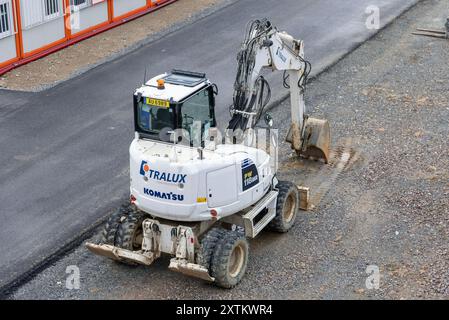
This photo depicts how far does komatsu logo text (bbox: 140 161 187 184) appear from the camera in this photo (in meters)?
12.2

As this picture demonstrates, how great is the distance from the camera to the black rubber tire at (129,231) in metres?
13.0

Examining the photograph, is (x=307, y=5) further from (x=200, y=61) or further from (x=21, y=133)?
(x=21, y=133)

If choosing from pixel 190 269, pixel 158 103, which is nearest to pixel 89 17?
pixel 158 103

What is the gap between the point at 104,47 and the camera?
24922 mm

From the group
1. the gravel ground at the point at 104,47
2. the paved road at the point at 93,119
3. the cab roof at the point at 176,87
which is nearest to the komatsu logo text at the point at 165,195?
the cab roof at the point at 176,87

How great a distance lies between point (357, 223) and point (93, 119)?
7.88 metres

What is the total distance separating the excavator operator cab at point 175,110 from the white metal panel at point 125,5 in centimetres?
1486

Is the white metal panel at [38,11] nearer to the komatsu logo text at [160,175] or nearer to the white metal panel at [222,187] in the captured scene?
the komatsu logo text at [160,175]

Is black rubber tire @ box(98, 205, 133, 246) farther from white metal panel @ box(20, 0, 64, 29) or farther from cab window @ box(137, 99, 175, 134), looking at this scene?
white metal panel @ box(20, 0, 64, 29)

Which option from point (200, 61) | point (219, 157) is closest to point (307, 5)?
point (200, 61)

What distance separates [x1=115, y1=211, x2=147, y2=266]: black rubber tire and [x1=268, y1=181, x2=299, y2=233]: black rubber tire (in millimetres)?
2537

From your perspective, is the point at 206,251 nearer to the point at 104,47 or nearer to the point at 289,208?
the point at 289,208

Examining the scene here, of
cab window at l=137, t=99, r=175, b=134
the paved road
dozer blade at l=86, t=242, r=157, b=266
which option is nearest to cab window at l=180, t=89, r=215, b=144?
cab window at l=137, t=99, r=175, b=134

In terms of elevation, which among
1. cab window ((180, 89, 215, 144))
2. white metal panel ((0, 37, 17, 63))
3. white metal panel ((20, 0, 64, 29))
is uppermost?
cab window ((180, 89, 215, 144))
